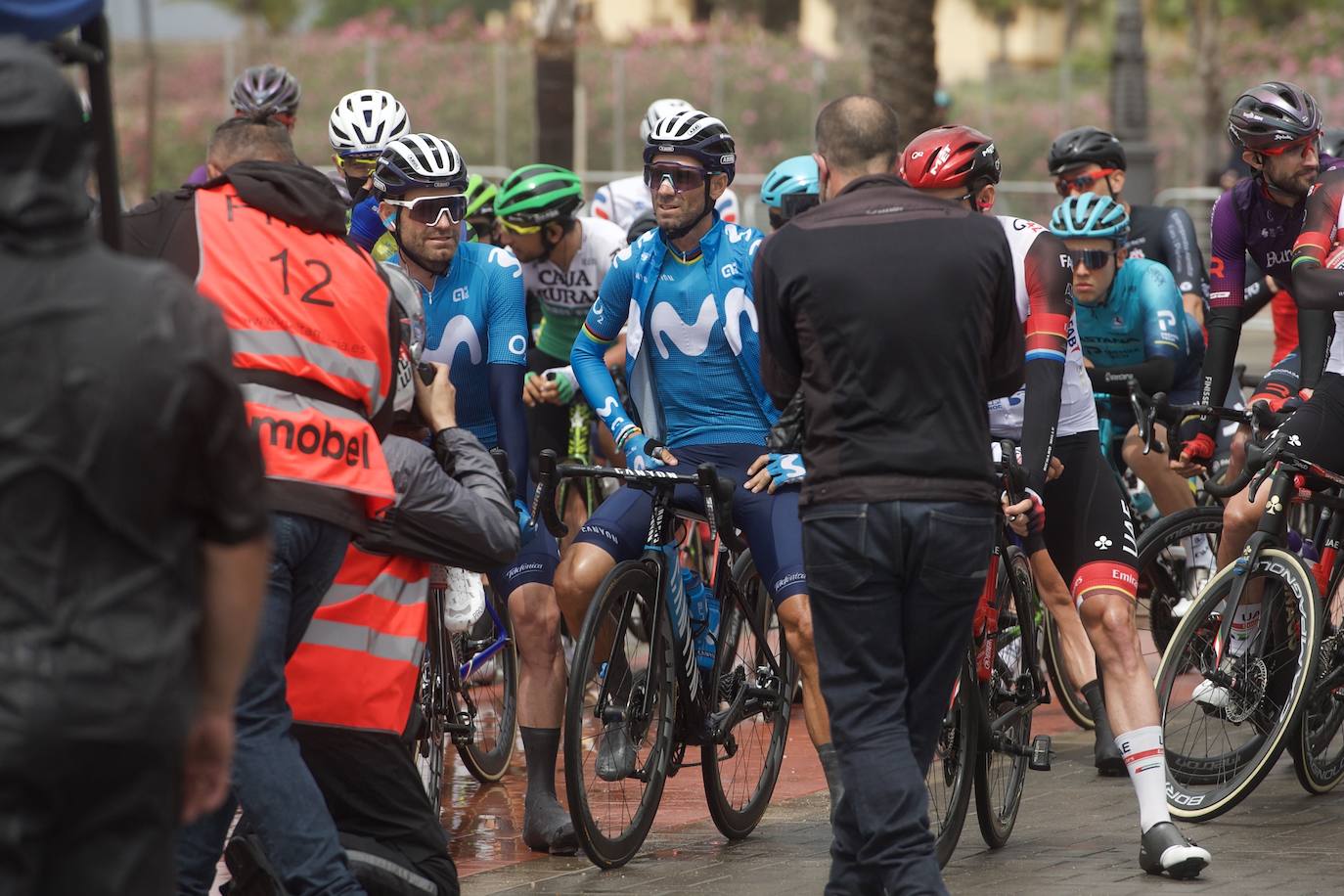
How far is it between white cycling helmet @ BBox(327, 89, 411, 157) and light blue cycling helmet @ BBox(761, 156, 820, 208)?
199 centimetres

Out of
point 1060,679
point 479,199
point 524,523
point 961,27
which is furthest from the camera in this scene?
point 961,27

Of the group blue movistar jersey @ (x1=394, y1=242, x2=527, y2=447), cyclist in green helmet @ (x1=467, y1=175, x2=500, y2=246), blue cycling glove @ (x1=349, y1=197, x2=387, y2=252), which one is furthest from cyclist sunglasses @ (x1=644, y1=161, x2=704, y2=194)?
cyclist in green helmet @ (x1=467, y1=175, x2=500, y2=246)

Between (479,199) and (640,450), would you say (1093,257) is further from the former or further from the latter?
(479,199)

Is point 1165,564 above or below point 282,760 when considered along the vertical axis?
below

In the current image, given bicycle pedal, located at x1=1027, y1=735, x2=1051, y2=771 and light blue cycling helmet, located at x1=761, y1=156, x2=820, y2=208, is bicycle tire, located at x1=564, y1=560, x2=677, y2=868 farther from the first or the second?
light blue cycling helmet, located at x1=761, y1=156, x2=820, y2=208

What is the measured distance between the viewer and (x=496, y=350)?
6.89 m

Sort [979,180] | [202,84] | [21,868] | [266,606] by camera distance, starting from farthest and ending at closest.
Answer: [202,84] → [979,180] → [266,606] → [21,868]

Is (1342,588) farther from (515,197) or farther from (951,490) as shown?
(515,197)

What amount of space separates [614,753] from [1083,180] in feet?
16.4

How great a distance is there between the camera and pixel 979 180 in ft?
20.6

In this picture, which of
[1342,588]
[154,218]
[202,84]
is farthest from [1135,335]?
[202,84]

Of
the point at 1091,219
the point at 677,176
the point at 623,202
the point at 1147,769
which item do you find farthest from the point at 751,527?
the point at 623,202

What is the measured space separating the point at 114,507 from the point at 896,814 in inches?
94.4

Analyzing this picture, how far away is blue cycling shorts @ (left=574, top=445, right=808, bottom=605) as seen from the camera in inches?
257
